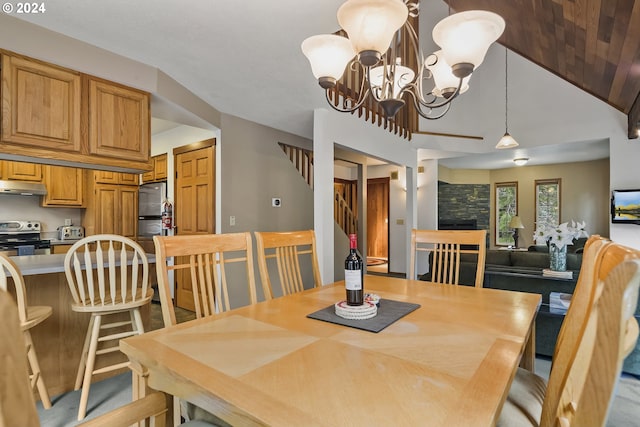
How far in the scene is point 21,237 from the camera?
4.20 meters

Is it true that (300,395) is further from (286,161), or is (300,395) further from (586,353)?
(286,161)

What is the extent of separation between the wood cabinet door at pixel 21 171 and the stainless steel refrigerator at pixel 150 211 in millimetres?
1206

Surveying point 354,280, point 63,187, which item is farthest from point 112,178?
point 354,280

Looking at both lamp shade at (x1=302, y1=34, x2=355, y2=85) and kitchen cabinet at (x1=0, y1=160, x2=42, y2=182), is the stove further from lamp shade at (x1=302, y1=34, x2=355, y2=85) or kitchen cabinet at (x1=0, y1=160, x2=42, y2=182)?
lamp shade at (x1=302, y1=34, x2=355, y2=85)

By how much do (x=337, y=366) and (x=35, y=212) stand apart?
527 centimetres

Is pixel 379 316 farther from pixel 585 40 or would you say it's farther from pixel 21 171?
pixel 21 171

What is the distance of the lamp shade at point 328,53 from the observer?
170cm

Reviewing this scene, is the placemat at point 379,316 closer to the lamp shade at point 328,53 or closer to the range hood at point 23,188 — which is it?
the lamp shade at point 328,53

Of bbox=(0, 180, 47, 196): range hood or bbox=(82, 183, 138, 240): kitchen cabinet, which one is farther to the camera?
bbox=(82, 183, 138, 240): kitchen cabinet

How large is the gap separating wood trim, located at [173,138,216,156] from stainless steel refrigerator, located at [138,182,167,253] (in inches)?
24.0

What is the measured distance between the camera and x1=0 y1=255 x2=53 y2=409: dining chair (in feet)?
5.51

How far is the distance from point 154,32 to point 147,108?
27.7 inches

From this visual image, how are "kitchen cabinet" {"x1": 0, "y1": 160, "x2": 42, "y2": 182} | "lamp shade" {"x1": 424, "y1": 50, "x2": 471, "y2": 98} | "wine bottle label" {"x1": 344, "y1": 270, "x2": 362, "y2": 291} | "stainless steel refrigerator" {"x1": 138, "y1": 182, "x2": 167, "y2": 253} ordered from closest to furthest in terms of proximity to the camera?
"wine bottle label" {"x1": 344, "y1": 270, "x2": 362, "y2": 291}, "lamp shade" {"x1": 424, "y1": 50, "x2": 471, "y2": 98}, "kitchen cabinet" {"x1": 0, "y1": 160, "x2": 42, "y2": 182}, "stainless steel refrigerator" {"x1": 138, "y1": 182, "x2": 167, "y2": 253}

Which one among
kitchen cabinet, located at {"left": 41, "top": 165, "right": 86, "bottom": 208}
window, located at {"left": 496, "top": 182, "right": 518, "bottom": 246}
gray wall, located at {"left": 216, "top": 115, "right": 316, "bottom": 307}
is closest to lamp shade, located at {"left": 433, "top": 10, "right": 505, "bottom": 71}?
gray wall, located at {"left": 216, "top": 115, "right": 316, "bottom": 307}
